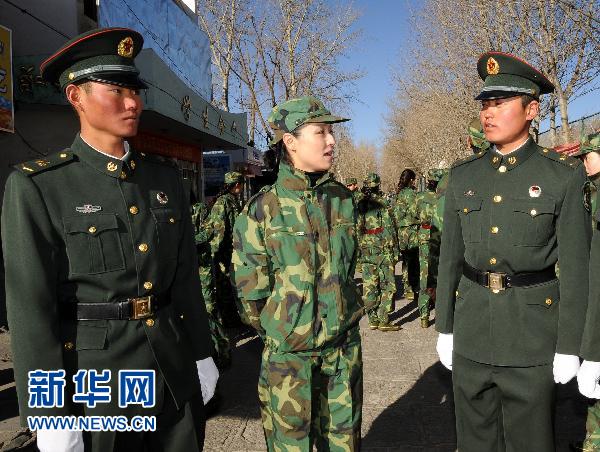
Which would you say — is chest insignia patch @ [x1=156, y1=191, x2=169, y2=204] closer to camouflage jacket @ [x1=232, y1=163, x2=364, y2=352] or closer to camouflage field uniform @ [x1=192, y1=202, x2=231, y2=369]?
camouflage jacket @ [x1=232, y1=163, x2=364, y2=352]

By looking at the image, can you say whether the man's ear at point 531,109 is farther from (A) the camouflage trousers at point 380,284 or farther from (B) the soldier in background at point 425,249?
(B) the soldier in background at point 425,249

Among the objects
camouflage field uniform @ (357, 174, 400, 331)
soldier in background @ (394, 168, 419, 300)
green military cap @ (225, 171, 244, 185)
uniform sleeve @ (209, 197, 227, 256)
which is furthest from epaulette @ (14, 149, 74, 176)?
soldier in background @ (394, 168, 419, 300)

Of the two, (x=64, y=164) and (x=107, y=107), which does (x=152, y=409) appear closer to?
(x=64, y=164)

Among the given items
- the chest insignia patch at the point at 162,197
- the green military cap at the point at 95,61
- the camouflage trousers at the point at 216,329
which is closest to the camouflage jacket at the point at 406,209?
the camouflage trousers at the point at 216,329

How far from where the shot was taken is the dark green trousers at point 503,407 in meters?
2.50

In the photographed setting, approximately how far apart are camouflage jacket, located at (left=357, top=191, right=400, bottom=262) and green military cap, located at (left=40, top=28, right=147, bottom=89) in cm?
572

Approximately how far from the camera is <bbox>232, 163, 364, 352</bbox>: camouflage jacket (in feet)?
8.42

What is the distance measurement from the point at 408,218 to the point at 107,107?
27.1 ft

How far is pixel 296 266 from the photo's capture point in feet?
8.50

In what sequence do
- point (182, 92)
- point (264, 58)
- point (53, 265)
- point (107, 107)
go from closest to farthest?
point (53, 265)
point (107, 107)
point (182, 92)
point (264, 58)

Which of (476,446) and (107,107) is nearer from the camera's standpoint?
(107,107)

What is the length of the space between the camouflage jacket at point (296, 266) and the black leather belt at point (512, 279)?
67 cm

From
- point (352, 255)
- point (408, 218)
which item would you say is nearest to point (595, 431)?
point (352, 255)

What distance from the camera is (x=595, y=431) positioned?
10.6 ft
